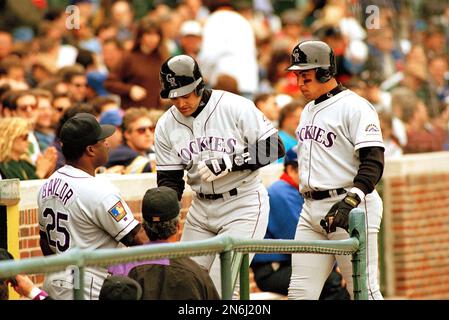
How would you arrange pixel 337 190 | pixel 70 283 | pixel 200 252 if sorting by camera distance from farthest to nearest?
1. pixel 337 190
2. pixel 70 283
3. pixel 200 252

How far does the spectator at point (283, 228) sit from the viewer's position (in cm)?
945

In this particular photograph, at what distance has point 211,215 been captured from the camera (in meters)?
7.57

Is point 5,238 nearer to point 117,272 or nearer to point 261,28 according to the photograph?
point 117,272

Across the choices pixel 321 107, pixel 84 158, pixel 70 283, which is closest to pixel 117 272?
pixel 70 283

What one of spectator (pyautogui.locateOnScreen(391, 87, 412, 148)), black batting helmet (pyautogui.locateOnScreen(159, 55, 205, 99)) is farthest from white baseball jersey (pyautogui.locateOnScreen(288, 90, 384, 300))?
spectator (pyautogui.locateOnScreen(391, 87, 412, 148))

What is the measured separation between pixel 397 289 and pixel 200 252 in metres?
6.82

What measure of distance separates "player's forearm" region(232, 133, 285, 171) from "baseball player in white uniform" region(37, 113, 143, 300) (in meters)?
0.95

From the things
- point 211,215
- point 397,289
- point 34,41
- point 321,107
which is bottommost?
point 397,289

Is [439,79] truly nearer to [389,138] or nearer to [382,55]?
[382,55]

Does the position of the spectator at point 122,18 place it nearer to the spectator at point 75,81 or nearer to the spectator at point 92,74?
the spectator at point 92,74

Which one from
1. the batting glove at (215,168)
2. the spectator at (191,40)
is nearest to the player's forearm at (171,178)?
the batting glove at (215,168)

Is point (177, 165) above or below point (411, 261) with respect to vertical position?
above

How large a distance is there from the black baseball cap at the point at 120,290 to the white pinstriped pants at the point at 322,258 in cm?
205

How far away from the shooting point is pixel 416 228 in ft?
40.1
